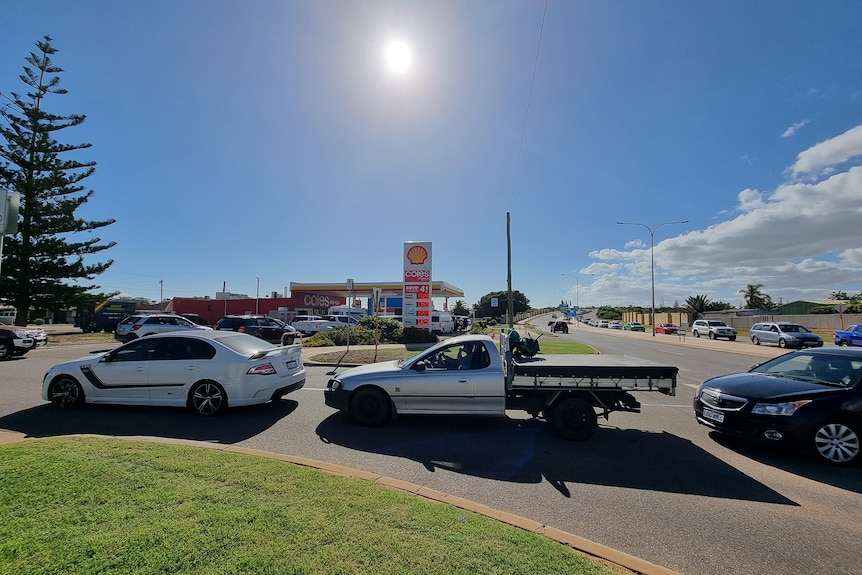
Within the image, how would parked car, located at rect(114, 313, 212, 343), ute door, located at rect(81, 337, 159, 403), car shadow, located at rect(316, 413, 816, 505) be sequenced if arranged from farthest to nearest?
1. parked car, located at rect(114, 313, 212, 343)
2. ute door, located at rect(81, 337, 159, 403)
3. car shadow, located at rect(316, 413, 816, 505)

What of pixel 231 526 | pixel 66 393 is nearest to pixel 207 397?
pixel 66 393

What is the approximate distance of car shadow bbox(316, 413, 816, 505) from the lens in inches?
184

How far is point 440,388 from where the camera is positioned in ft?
21.3

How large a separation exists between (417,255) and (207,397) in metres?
18.3

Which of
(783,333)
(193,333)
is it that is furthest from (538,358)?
(783,333)

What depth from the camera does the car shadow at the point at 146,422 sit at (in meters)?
6.01

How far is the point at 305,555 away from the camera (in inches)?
103

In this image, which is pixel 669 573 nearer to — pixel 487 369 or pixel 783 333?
pixel 487 369

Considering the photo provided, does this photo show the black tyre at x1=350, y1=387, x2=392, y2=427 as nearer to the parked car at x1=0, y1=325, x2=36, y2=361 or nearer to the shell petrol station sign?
the parked car at x1=0, y1=325, x2=36, y2=361

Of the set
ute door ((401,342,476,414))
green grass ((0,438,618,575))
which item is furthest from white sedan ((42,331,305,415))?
green grass ((0,438,618,575))

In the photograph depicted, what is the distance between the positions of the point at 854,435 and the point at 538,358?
163 inches

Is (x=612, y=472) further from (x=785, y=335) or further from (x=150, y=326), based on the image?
(x=785, y=335)

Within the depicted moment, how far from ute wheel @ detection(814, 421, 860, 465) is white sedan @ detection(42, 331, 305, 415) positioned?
27.0 feet

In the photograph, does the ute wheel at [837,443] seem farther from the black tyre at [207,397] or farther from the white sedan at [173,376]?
the black tyre at [207,397]
